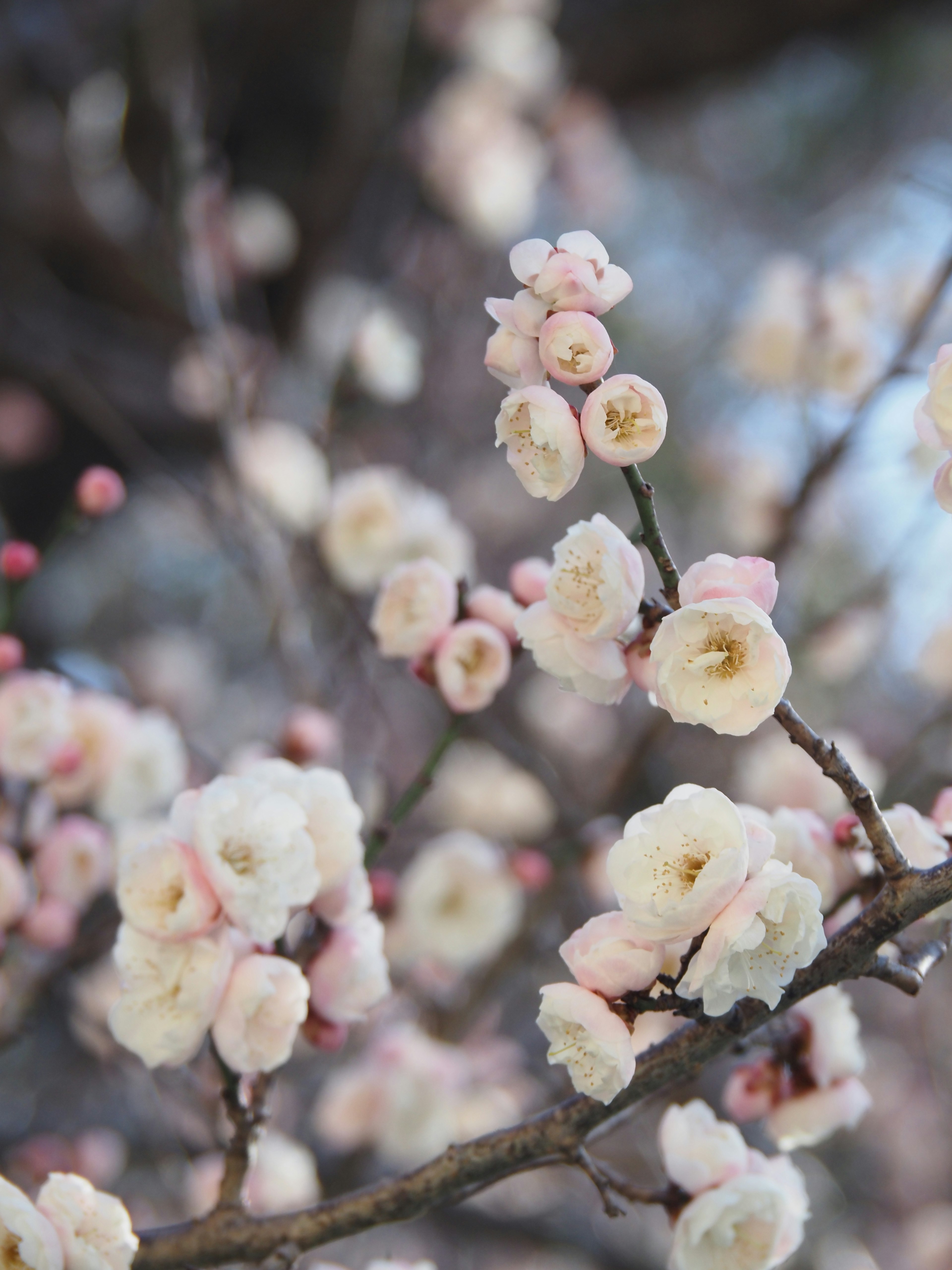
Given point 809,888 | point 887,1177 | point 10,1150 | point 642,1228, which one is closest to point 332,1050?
point 809,888

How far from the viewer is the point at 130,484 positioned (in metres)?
2.49

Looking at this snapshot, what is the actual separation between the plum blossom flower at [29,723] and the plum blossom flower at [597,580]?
0.69 metres

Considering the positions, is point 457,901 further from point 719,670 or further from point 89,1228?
point 719,670

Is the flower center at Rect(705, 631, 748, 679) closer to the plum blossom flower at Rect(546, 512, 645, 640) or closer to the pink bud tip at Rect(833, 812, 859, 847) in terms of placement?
the plum blossom flower at Rect(546, 512, 645, 640)

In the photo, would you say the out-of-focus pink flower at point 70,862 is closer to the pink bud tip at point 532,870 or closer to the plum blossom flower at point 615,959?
the pink bud tip at point 532,870

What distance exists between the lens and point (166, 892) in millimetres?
667

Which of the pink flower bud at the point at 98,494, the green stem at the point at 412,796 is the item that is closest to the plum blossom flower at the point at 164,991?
the green stem at the point at 412,796

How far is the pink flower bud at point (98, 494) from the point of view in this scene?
3.96 ft

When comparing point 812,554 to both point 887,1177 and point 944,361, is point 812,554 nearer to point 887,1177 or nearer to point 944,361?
point 944,361

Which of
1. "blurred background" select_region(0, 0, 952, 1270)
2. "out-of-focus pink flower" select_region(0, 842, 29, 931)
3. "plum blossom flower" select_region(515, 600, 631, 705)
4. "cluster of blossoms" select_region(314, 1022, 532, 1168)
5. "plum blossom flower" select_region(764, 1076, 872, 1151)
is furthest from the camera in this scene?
"blurred background" select_region(0, 0, 952, 1270)

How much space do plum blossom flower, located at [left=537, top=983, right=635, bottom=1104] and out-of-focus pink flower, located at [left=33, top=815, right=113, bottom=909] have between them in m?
0.80

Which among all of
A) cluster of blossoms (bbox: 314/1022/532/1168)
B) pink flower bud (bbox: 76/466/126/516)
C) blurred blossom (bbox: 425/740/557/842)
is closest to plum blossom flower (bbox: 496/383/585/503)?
pink flower bud (bbox: 76/466/126/516)

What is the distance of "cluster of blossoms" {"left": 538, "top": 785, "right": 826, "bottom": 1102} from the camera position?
0.53 m

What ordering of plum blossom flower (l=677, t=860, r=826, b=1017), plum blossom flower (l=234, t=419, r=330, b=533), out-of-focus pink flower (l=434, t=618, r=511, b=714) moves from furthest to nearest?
plum blossom flower (l=234, t=419, r=330, b=533), out-of-focus pink flower (l=434, t=618, r=511, b=714), plum blossom flower (l=677, t=860, r=826, b=1017)
